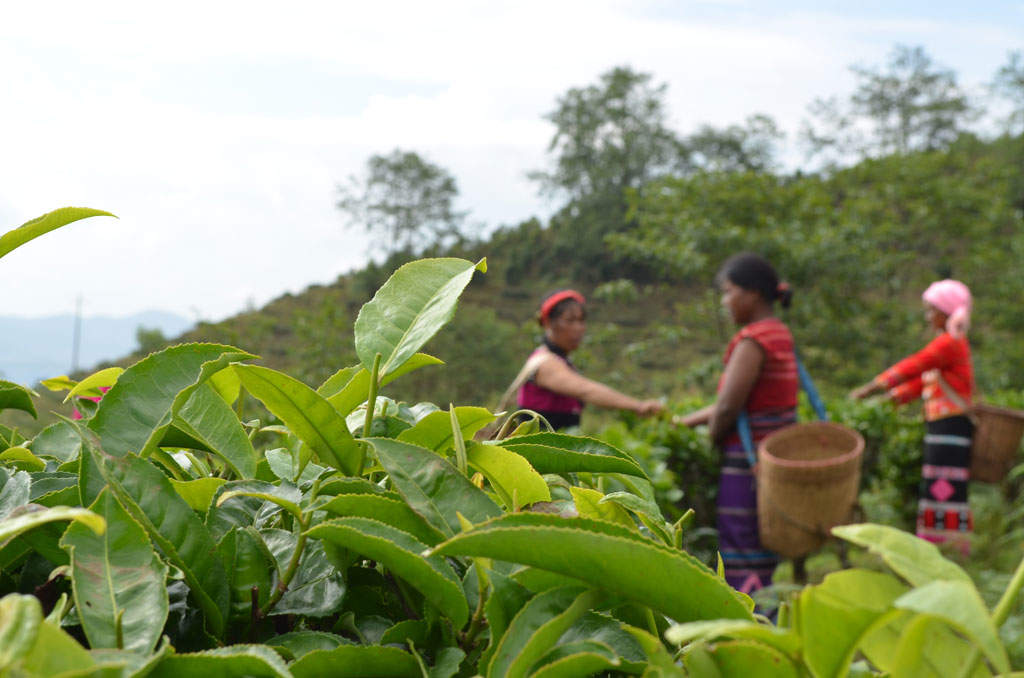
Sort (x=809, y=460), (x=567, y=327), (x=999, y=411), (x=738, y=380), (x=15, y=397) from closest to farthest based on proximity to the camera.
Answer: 1. (x=15, y=397)
2. (x=738, y=380)
3. (x=809, y=460)
4. (x=567, y=327)
5. (x=999, y=411)

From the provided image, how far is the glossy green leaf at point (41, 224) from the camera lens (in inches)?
26.5

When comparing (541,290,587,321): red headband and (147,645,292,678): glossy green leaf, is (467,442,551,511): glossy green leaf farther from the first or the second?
(541,290,587,321): red headband

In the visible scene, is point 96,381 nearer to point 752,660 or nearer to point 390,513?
point 390,513

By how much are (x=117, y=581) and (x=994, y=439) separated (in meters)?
6.56

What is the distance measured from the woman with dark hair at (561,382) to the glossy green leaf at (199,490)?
139 inches

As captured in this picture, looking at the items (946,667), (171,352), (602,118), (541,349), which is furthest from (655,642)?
(602,118)

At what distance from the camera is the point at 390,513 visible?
0.58 m

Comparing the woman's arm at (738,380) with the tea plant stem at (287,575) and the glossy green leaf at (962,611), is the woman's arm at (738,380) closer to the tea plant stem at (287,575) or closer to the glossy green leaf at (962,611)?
the tea plant stem at (287,575)

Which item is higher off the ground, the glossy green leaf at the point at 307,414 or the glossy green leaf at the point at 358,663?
the glossy green leaf at the point at 307,414

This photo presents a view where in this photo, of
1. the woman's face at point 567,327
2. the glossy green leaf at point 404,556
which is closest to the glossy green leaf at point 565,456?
the glossy green leaf at point 404,556

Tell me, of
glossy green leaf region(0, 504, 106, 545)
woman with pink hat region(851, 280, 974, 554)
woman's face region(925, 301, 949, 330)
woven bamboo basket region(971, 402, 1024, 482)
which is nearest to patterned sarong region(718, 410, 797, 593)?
woman with pink hat region(851, 280, 974, 554)

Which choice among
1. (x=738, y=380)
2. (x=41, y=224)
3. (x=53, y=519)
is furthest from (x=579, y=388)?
(x=53, y=519)

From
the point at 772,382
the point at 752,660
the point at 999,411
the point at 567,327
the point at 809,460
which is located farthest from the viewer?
the point at 999,411

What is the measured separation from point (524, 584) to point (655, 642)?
100 mm
